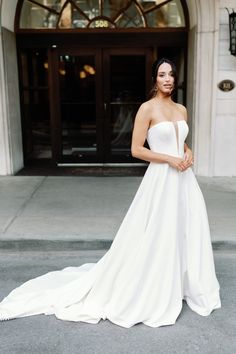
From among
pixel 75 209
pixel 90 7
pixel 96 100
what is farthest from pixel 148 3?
pixel 75 209

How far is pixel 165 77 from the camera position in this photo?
3037 millimetres

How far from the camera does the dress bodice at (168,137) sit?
3041 mm

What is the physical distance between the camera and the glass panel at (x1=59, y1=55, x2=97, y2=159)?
27.0ft

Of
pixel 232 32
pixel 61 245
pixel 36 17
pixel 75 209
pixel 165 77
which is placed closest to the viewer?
pixel 165 77

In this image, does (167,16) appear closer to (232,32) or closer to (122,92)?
(232,32)

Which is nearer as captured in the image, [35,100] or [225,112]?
[225,112]

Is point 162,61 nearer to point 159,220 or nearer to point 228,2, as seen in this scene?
point 159,220

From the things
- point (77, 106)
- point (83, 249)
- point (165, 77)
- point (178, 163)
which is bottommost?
point (83, 249)

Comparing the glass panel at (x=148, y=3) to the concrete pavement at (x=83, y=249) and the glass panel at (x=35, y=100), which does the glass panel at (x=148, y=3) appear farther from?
the concrete pavement at (x=83, y=249)

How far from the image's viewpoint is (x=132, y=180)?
7277 millimetres

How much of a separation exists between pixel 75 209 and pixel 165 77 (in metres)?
3.08

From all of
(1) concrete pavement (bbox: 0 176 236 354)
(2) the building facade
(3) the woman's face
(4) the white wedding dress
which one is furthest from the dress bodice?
(2) the building facade

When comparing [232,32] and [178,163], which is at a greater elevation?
[232,32]

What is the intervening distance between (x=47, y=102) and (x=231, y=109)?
381 centimetres
